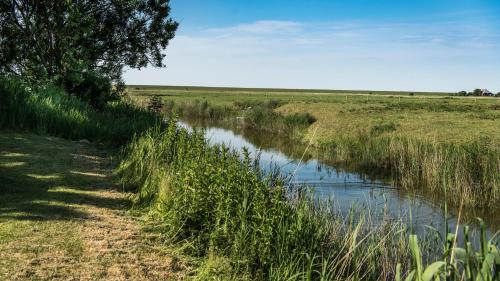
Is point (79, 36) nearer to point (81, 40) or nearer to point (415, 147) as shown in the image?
point (81, 40)

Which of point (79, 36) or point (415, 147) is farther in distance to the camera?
point (79, 36)

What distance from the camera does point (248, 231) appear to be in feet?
18.7

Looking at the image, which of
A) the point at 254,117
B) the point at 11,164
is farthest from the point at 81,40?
the point at 254,117

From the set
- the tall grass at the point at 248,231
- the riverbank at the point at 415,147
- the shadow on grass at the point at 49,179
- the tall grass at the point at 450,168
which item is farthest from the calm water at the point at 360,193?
the shadow on grass at the point at 49,179

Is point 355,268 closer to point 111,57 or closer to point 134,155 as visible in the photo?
point 134,155

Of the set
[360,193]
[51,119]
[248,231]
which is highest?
[51,119]

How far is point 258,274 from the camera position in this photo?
5.35m

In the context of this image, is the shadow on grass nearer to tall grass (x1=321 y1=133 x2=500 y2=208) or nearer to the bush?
tall grass (x1=321 y1=133 x2=500 y2=208)

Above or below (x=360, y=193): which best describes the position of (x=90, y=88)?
above

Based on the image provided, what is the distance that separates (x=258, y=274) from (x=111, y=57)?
74.6 ft

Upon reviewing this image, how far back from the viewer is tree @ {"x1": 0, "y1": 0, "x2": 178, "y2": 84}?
68.5 feet

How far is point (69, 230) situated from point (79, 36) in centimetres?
1739

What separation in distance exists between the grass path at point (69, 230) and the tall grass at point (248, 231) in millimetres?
463

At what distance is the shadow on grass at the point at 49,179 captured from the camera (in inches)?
263
